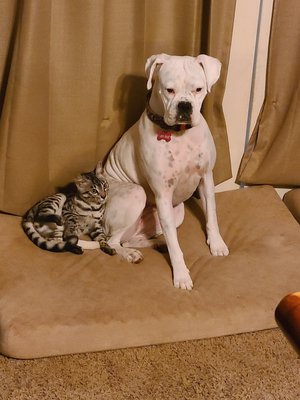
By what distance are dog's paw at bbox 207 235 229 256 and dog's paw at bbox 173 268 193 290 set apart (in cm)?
23

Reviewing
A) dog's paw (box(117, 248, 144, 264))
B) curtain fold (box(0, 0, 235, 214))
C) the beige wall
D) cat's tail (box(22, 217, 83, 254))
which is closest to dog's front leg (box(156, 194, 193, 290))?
dog's paw (box(117, 248, 144, 264))

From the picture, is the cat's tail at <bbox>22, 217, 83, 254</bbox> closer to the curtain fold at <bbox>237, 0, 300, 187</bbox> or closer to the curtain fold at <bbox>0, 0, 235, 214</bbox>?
the curtain fold at <bbox>0, 0, 235, 214</bbox>

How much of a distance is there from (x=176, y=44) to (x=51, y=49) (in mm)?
529

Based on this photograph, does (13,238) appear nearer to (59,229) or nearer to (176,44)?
(59,229)

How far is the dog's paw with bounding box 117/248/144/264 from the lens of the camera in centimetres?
207

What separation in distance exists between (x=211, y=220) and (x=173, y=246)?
26 centimetres

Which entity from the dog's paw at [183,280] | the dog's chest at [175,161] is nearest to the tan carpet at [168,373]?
the dog's paw at [183,280]

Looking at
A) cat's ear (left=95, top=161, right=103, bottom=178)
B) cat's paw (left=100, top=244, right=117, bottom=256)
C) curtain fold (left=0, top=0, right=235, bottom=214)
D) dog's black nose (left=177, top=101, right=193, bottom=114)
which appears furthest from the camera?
cat's ear (left=95, top=161, right=103, bottom=178)

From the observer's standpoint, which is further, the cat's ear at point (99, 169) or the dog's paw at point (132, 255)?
the cat's ear at point (99, 169)

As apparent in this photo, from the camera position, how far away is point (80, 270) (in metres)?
1.99

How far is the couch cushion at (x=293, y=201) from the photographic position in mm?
2525

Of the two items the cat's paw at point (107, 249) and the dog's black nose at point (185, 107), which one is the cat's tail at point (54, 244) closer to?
the cat's paw at point (107, 249)

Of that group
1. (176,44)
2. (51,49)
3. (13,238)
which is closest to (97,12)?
(51,49)

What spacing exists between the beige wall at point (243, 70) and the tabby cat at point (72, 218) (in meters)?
0.73
